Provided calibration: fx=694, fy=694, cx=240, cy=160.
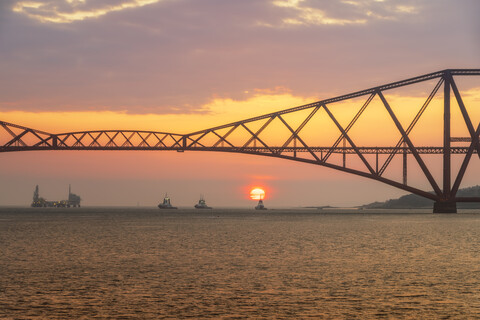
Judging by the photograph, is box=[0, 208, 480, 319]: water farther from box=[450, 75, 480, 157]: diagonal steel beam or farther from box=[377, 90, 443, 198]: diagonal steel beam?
box=[450, 75, 480, 157]: diagonal steel beam

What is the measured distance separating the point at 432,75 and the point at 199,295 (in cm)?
→ 8403

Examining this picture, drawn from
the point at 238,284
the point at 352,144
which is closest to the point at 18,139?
the point at 352,144

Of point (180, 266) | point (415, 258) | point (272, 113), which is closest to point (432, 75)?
point (272, 113)

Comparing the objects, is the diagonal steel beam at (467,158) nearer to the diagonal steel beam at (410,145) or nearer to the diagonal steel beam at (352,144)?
the diagonal steel beam at (410,145)

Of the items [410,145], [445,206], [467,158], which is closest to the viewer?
[467,158]

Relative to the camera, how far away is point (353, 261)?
100ft

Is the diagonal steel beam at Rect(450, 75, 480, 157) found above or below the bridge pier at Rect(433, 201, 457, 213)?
above

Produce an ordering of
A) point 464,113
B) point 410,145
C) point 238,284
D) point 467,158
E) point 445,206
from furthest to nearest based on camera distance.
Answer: point 445,206, point 464,113, point 410,145, point 467,158, point 238,284

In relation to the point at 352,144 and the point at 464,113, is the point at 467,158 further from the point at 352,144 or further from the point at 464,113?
the point at 352,144

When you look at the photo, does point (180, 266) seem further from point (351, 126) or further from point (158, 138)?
point (158, 138)

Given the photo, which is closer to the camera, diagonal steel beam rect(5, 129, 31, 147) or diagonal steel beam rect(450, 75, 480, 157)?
diagonal steel beam rect(450, 75, 480, 157)

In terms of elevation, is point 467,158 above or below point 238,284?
above

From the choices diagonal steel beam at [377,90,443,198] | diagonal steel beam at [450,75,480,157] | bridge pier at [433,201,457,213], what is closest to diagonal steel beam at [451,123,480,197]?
diagonal steel beam at [450,75,480,157]

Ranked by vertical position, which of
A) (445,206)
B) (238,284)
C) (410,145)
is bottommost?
(238,284)
